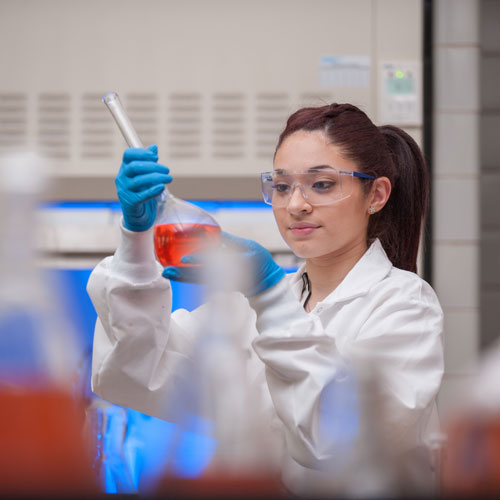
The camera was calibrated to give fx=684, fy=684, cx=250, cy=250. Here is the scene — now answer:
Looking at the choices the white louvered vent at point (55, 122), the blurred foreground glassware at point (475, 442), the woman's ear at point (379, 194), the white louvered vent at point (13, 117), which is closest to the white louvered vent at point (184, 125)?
the white louvered vent at point (55, 122)

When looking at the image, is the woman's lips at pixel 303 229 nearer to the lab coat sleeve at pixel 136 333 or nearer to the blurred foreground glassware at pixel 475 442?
the lab coat sleeve at pixel 136 333

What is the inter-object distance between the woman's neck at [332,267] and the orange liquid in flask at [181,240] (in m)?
0.62

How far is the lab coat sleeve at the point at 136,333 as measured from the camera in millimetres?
1254

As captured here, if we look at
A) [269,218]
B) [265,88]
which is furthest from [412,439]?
[265,88]

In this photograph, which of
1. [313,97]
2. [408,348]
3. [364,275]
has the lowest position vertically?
[408,348]

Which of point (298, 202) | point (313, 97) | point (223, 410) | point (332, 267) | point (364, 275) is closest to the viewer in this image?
point (223, 410)

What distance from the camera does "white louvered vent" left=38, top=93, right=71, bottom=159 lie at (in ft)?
7.74

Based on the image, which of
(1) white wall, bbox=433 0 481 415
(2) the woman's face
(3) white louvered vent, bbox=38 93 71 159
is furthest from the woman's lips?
(3) white louvered vent, bbox=38 93 71 159

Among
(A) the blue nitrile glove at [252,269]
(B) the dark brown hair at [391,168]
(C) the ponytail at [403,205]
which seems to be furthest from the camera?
(C) the ponytail at [403,205]

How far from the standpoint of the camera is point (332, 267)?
161cm

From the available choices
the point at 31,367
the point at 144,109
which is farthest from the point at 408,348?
the point at 144,109

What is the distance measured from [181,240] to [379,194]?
26.6 inches

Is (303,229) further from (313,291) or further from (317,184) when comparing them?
(313,291)

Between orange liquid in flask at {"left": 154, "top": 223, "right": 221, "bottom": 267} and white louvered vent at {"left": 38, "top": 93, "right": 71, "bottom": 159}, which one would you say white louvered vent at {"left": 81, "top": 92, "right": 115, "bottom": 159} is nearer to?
white louvered vent at {"left": 38, "top": 93, "right": 71, "bottom": 159}
